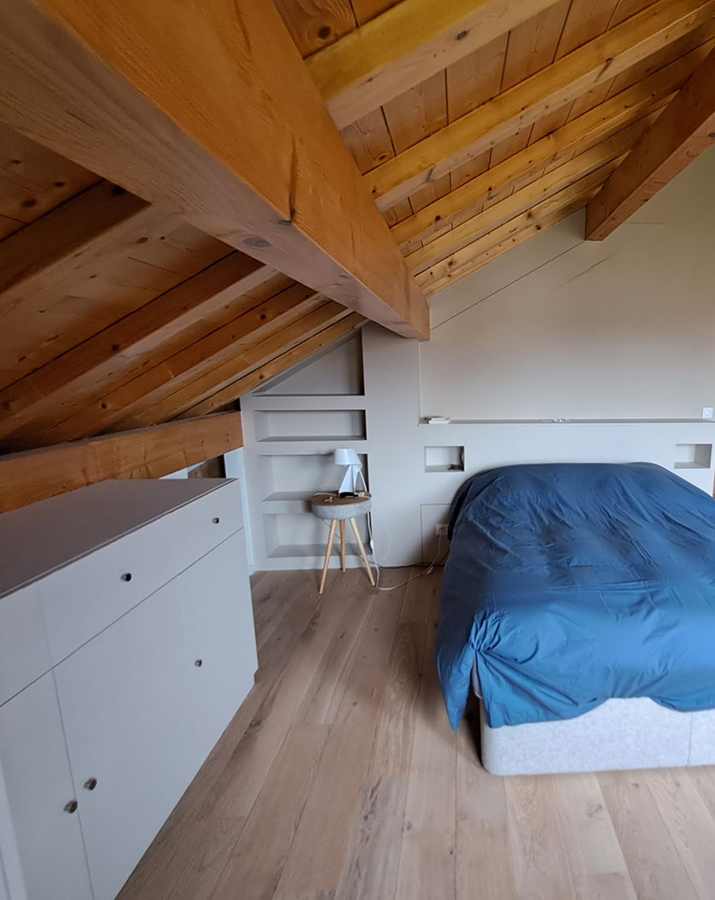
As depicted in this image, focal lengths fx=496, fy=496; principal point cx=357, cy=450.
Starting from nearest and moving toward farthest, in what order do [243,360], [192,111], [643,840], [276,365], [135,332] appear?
[192,111]
[135,332]
[643,840]
[243,360]
[276,365]

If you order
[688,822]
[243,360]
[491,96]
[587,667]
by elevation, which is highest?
[491,96]

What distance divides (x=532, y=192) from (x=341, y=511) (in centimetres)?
215

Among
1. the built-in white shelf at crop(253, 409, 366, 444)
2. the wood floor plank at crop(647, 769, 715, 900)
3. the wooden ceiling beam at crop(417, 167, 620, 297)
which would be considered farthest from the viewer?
the built-in white shelf at crop(253, 409, 366, 444)

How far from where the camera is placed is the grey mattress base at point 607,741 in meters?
1.80

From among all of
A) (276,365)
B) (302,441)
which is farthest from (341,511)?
(276,365)

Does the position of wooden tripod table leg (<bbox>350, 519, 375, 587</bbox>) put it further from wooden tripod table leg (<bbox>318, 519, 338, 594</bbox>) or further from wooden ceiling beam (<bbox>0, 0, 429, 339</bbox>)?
wooden ceiling beam (<bbox>0, 0, 429, 339</bbox>)

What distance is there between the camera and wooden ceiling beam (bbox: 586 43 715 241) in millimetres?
1729

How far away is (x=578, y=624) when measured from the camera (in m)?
1.81

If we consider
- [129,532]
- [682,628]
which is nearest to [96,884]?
[129,532]

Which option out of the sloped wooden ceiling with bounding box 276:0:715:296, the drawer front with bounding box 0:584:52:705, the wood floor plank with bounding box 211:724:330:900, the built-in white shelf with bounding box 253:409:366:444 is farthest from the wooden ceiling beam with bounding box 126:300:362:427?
the wood floor plank with bounding box 211:724:330:900

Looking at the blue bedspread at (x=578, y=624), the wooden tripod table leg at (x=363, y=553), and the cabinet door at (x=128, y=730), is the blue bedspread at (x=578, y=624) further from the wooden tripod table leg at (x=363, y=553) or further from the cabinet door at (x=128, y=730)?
the wooden tripod table leg at (x=363, y=553)

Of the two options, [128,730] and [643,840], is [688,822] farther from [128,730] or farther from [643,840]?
[128,730]

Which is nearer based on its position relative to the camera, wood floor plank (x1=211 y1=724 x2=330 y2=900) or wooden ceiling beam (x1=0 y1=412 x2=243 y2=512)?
wood floor plank (x1=211 y1=724 x2=330 y2=900)

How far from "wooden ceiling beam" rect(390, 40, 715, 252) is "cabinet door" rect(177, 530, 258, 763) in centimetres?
150
